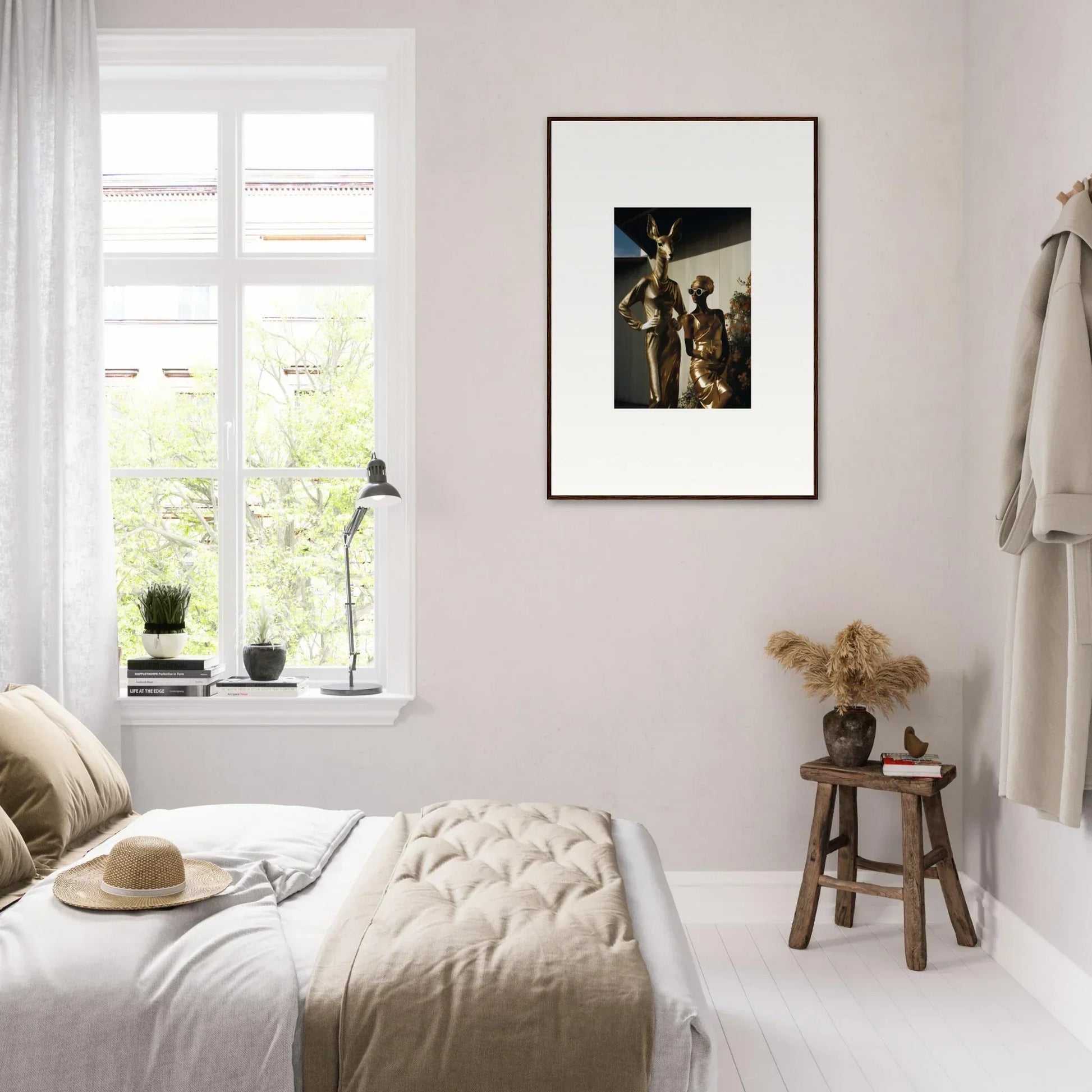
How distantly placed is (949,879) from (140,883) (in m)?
2.14

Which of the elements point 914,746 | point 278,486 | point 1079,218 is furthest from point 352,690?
point 1079,218

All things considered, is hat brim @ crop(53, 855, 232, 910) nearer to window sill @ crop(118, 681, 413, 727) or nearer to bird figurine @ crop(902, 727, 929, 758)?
window sill @ crop(118, 681, 413, 727)

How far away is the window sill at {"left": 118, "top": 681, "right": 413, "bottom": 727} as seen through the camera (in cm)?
302

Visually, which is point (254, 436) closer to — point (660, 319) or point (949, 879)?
point (660, 319)

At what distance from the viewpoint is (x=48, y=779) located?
6.62ft

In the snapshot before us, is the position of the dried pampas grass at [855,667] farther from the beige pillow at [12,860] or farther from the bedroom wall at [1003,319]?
the beige pillow at [12,860]

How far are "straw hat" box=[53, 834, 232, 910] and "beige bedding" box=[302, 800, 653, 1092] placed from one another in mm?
258

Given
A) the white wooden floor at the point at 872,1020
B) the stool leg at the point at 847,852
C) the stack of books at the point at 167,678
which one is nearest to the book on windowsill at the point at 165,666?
Answer: the stack of books at the point at 167,678

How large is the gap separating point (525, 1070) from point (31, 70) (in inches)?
119

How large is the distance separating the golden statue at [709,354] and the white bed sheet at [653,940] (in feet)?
4.52

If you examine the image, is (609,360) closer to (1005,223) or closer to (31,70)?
(1005,223)

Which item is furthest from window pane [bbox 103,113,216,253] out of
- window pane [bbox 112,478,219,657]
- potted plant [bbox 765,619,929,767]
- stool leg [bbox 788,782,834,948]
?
stool leg [bbox 788,782,834,948]

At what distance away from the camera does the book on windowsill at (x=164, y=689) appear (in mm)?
3029

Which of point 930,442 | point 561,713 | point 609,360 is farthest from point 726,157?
point 561,713
